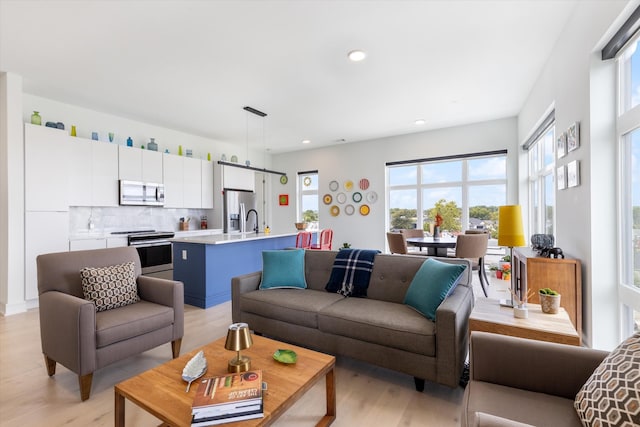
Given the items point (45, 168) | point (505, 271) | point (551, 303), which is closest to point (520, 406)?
point (551, 303)

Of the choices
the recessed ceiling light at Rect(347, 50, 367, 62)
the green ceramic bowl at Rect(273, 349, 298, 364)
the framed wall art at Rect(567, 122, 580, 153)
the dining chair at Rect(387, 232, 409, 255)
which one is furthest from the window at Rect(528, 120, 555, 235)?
the green ceramic bowl at Rect(273, 349, 298, 364)

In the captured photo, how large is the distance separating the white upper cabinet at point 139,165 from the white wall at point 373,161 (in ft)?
11.0

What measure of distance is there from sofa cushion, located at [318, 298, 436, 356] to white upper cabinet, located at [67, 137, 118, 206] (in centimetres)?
424

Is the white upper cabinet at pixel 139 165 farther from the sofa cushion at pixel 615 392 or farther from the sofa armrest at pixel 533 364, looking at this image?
the sofa cushion at pixel 615 392

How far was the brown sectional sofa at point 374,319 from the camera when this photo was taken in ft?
6.25

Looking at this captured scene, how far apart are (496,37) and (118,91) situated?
454cm

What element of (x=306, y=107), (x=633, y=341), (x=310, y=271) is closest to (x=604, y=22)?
(x=633, y=341)

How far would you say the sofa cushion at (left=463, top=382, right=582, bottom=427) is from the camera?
3.61ft

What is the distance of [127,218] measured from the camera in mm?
5277

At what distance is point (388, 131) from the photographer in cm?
617

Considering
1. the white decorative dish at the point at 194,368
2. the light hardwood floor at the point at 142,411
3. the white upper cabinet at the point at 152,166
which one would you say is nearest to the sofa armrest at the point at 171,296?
the light hardwood floor at the point at 142,411

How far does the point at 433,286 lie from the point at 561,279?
4.27 ft

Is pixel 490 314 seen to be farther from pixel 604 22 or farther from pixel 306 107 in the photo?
pixel 306 107

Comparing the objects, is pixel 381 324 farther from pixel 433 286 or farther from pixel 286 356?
pixel 286 356
